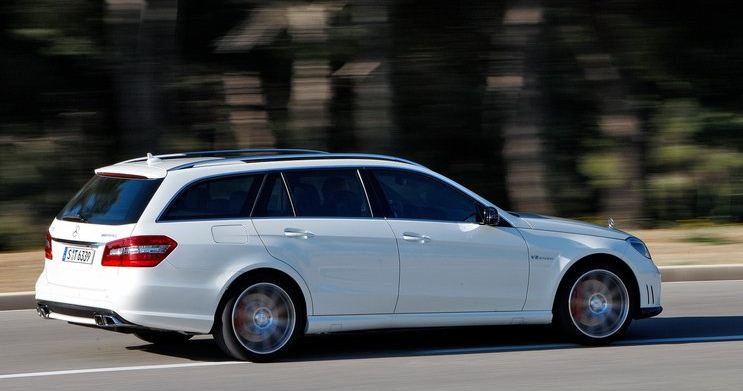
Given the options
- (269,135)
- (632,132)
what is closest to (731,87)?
(632,132)

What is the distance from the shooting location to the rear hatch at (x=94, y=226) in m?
8.13

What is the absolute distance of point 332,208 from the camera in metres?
8.71

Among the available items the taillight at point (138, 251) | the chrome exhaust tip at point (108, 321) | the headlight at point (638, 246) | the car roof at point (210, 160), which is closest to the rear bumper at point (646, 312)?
the headlight at point (638, 246)

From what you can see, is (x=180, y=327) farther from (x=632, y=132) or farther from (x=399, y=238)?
(x=632, y=132)

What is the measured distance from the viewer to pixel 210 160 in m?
8.80

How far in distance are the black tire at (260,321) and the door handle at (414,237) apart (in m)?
0.86

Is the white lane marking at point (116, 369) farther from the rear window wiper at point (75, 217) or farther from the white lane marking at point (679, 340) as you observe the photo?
the white lane marking at point (679, 340)

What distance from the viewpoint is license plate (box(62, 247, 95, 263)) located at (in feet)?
27.0

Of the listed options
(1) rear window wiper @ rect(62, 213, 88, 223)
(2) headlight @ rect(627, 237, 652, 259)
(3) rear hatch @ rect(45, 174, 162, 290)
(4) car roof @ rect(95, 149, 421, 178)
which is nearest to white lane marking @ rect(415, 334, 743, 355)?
(2) headlight @ rect(627, 237, 652, 259)

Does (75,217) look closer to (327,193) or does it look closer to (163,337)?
(163,337)

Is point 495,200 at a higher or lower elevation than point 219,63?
lower

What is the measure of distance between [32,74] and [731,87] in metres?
13.1

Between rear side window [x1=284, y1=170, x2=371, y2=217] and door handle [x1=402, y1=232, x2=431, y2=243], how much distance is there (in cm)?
30

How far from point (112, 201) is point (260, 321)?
1294mm
